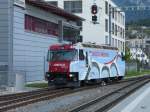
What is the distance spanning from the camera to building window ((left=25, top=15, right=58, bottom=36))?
157ft

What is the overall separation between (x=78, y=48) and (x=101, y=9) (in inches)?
2572

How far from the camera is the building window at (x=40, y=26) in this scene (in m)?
47.7

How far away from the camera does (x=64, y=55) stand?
37.9m

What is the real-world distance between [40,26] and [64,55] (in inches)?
532

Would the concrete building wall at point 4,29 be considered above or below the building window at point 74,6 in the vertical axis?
below

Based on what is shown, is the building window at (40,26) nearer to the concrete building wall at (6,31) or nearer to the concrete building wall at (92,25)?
the concrete building wall at (6,31)

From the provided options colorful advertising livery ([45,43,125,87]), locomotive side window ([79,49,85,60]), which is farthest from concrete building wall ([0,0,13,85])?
locomotive side window ([79,49,85,60])

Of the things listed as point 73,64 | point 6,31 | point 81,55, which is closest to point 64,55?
point 73,64

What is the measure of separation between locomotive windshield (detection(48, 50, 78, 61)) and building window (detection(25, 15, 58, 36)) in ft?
30.6

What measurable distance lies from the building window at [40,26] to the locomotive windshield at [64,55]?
30.6 ft

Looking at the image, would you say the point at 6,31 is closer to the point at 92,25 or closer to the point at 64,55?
the point at 64,55

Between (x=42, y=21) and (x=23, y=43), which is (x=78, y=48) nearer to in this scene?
(x=23, y=43)

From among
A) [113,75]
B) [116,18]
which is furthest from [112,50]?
[116,18]

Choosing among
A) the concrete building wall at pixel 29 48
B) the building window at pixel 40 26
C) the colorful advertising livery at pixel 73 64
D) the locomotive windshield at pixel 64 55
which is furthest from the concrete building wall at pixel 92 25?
the locomotive windshield at pixel 64 55
